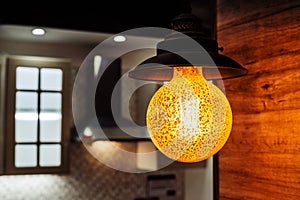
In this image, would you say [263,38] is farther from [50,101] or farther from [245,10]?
[50,101]

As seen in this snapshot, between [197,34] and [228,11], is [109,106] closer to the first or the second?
[228,11]

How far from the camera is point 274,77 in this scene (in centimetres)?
143

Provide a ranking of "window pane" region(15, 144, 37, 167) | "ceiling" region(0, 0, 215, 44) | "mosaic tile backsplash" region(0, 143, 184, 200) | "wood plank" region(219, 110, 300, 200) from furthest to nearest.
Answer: "mosaic tile backsplash" region(0, 143, 184, 200) < "window pane" region(15, 144, 37, 167) < "ceiling" region(0, 0, 215, 44) < "wood plank" region(219, 110, 300, 200)

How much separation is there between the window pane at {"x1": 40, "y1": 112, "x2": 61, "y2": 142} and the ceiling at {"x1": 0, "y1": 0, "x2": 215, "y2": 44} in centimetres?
68

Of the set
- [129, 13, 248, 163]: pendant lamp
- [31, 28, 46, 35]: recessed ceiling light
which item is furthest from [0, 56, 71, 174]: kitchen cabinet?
[129, 13, 248, 163]: pendant lamp

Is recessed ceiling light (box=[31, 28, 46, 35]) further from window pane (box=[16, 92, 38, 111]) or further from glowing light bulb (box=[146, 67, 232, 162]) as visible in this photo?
glowing light bulb (box=[146, 67, 232, 162])

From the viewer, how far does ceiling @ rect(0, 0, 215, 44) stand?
11.3ft

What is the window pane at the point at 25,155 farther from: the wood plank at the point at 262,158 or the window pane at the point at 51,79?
the wood plank at the point at 262,158

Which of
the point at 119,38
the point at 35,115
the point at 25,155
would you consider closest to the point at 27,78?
the point at 35,115

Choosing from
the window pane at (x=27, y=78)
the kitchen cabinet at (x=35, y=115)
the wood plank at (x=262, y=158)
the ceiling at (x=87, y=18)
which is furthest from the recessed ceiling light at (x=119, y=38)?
the wood plank at (x=262, y=158)

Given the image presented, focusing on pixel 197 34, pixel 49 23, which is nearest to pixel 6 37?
pixel 49 23

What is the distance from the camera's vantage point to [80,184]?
4137 millimetres

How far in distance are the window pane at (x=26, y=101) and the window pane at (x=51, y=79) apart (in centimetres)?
12

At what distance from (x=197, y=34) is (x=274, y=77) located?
0.32 m
